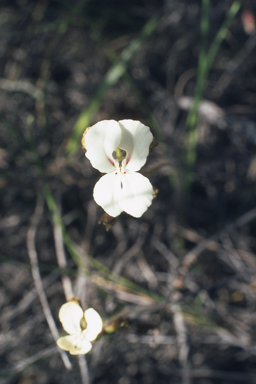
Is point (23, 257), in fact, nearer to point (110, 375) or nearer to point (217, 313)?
point (110, 375)

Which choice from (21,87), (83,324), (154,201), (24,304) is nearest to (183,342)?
(83,324)

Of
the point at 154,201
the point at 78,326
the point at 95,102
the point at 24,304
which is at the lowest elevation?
the point at 78,326

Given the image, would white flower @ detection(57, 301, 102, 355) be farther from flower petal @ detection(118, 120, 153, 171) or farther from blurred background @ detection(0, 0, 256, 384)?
flower petal @ detection(118, 120, 153, 171)

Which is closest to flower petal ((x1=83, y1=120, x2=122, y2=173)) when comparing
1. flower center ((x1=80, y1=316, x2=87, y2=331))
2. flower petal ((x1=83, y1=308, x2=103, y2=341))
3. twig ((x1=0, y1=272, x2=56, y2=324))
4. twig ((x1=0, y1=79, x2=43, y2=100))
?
flower petal ((x1=83, y1=308, x2=103, y2=341))

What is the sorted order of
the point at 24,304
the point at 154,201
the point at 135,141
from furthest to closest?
the point at 154,201
the point at 24,304
the point at 135,141

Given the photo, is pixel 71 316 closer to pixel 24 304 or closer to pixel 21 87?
pixel 24 304

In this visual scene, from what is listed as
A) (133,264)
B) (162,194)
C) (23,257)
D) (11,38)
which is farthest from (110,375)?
(11,38)
